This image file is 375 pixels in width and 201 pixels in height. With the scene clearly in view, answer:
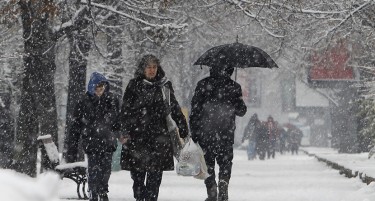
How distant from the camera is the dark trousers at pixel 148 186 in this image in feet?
28.9

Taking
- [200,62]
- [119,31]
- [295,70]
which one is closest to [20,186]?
[200,62]

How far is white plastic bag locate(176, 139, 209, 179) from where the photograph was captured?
9.46 m

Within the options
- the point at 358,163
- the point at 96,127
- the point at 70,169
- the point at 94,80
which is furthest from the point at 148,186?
the point at 358,163

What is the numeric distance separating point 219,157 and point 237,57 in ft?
5.70

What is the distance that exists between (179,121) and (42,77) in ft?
21.7

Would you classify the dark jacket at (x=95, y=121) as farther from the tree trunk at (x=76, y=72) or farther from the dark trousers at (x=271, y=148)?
the dark trousers at (x=271, y=148)

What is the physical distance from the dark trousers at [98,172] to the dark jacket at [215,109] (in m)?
1.06

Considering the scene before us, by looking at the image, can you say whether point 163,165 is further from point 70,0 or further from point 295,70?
point 295,70

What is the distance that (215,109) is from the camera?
34.3ft

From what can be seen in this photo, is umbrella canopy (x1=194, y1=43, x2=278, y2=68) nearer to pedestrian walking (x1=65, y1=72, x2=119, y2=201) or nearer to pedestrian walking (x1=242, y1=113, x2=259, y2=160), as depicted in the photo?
pedestrian walking (x1=65, y1=72, x2=119, y2=201)

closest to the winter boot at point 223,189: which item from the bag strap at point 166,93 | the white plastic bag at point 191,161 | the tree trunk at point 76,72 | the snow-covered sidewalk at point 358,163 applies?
the white plastic bag at point 191,161

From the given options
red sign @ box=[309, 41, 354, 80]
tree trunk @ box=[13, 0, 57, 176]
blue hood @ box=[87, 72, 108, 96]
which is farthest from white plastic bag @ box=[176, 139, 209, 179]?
red sign @ box=[309, 41, 354, 80]

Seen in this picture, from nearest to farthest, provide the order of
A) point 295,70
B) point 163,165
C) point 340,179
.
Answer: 1. point 163,165
2. point 340,179
3. point 295,70

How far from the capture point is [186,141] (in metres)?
9.48
